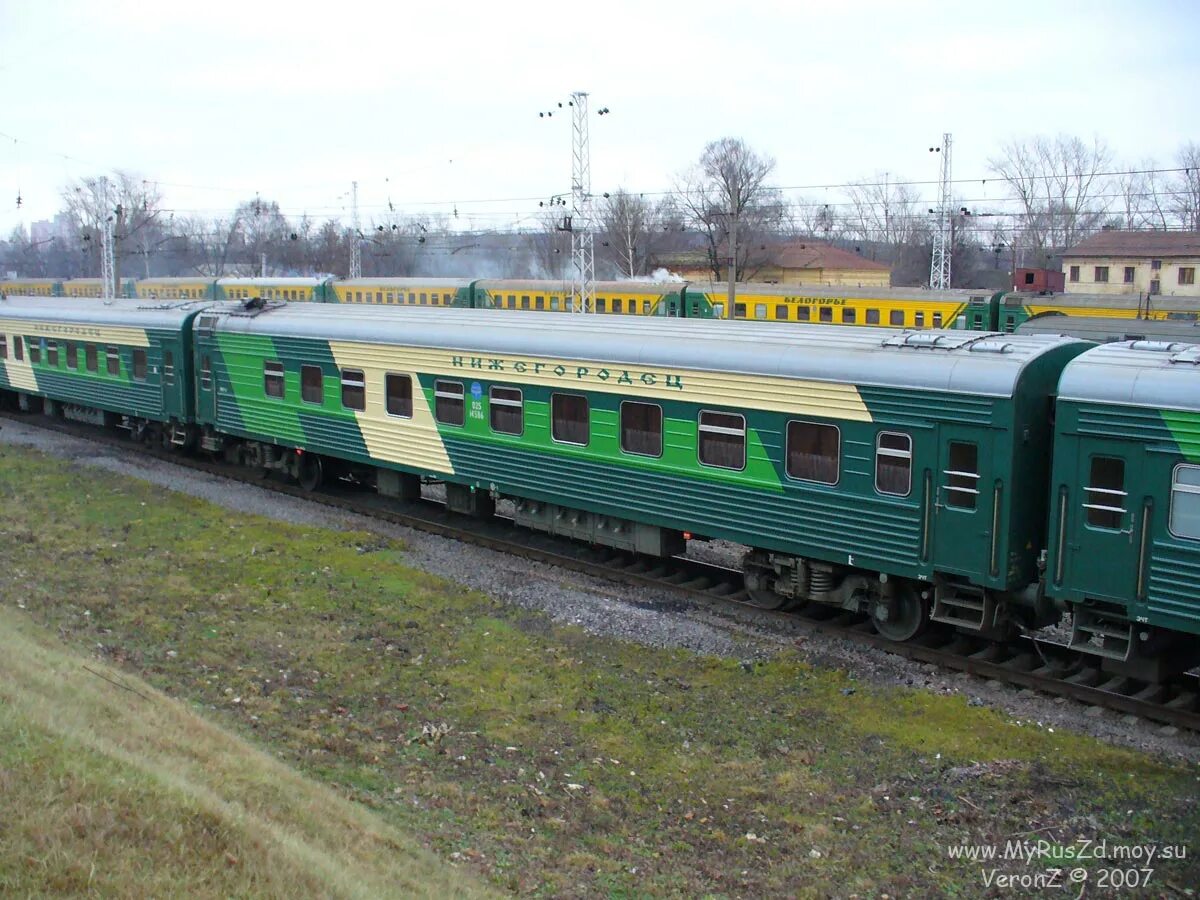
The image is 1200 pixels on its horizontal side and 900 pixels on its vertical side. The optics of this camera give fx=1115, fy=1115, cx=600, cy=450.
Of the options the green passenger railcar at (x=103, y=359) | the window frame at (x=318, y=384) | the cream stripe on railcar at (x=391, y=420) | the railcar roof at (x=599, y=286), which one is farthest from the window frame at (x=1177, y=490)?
the railcar roof at (x=599, y=286)

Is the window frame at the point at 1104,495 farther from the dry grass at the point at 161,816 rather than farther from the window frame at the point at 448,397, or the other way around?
the window frame at the point at 448,397

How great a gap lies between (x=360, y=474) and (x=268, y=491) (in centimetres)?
184

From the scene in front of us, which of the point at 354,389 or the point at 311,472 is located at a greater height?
the point at 354,389

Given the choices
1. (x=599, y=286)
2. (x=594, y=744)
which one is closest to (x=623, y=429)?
(x=594, y=744)

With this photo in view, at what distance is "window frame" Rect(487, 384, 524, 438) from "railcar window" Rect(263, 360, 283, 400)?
19.4 feet

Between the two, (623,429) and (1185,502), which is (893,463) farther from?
(623,429)

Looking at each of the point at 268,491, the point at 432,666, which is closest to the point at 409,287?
the point at 268,491

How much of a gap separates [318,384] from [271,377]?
1.63 m

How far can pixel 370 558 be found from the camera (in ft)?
53.2

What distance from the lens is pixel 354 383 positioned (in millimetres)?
19344

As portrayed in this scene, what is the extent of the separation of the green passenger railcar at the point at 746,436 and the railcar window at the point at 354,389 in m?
0.04

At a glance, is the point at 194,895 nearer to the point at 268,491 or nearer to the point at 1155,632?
the point at 1155,632

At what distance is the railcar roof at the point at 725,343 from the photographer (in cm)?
1166

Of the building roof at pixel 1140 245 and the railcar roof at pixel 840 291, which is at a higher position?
the building roof at pixel 1140 245
